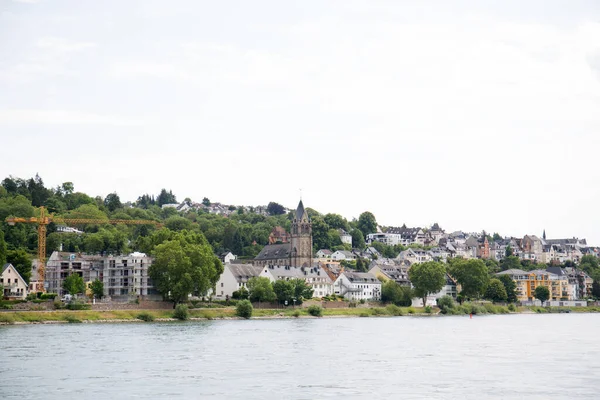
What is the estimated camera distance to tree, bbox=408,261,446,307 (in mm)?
140000

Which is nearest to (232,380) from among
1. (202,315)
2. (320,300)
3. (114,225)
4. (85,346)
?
(85,346)

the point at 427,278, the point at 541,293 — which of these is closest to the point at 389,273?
the point at 427,278

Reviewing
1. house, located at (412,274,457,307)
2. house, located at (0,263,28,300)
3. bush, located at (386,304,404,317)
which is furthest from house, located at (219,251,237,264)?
house, located at (0,263,28,300)

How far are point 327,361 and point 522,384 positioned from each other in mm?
14668

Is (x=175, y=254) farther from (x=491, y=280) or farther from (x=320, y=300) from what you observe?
(x=491, y=280)

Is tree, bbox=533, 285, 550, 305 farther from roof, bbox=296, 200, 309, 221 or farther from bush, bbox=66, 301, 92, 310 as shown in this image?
bush, bbox=66, 301, 92, 310

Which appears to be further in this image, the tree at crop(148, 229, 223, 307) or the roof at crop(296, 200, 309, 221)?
the roof at crop(296, 200, 309, 221)

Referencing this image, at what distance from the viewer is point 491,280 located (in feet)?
538

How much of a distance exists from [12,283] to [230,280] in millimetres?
36148

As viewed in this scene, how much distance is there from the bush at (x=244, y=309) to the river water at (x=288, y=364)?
23485 millimetres

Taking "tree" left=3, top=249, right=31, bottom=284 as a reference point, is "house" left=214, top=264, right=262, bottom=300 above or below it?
below

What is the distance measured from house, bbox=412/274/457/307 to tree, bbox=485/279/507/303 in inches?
250

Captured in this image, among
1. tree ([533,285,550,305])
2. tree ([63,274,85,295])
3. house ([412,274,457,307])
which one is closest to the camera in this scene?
tree ([63,274,85,295])

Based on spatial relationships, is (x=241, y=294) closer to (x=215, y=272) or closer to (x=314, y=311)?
(x=215, y=272)
